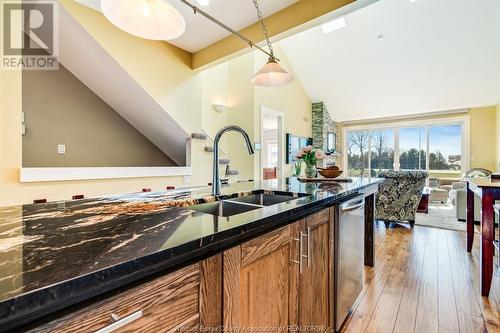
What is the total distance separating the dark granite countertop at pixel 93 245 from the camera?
16.0 inches

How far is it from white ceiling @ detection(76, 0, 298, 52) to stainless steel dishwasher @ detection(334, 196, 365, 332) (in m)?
2.42

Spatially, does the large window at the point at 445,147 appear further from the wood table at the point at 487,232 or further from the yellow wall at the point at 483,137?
the wood table at the point at 487,232

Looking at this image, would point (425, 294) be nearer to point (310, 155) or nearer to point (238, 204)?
point (310, 155)

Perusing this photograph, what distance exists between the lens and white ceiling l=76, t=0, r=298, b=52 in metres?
2.76

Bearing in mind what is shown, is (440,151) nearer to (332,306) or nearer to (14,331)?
(332,306)

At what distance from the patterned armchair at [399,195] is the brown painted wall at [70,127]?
4399 millimetres

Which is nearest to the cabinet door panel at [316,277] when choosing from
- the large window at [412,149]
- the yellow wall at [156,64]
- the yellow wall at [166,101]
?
the yellow wall at [166,101]

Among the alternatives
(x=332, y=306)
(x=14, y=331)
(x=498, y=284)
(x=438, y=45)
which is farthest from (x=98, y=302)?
(x=438, y=45)

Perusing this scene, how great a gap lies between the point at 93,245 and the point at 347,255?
Answer: 1483 millimetres

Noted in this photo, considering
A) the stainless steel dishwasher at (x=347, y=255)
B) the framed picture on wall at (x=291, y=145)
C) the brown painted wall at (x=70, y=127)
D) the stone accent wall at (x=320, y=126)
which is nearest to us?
the stainless steel dishwasher at (x=347, y=255)

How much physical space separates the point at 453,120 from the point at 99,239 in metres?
9.15

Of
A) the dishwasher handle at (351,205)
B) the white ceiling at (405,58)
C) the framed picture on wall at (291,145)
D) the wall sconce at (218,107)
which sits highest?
the white ceiling at (405,58)

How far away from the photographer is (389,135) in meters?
8.25

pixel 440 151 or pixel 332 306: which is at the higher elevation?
pixel 440 151
